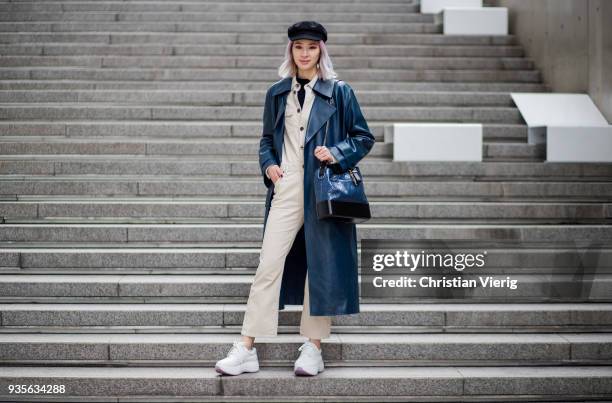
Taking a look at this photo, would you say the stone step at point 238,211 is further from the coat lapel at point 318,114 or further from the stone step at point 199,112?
the coat lapel at point 318,114

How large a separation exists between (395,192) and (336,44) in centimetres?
358

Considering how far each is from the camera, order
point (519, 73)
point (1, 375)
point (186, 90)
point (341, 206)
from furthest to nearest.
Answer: point (519, 73) → point (186, 90) → point (1, 375) → point (341, 206)

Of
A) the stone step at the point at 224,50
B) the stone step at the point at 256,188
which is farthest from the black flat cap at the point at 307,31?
the stone step at the point at 224,50

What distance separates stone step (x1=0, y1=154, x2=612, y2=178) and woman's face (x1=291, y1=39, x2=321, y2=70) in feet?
8.19

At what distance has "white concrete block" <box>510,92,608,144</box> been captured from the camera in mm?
6957

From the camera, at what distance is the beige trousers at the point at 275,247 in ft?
13.2

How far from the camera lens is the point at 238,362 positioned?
163 inches

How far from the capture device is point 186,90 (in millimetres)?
7891

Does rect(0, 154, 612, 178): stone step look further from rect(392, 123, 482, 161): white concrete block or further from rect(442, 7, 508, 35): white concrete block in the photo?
rect(442, 7, 508, 35): white concrete block

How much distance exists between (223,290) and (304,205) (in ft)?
4.29

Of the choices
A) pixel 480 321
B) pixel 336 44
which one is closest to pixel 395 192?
pixel 480 321

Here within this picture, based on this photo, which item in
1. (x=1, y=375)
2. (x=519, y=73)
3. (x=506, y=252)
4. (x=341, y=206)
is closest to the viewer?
(x=341, y=206)

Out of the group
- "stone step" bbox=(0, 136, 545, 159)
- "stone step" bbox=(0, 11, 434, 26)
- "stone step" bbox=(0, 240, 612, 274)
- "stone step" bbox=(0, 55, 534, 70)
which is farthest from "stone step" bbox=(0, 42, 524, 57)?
"stone step" bbox=(0, 240, 612, 274)

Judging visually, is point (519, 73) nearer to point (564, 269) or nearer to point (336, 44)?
point (336, 44)
